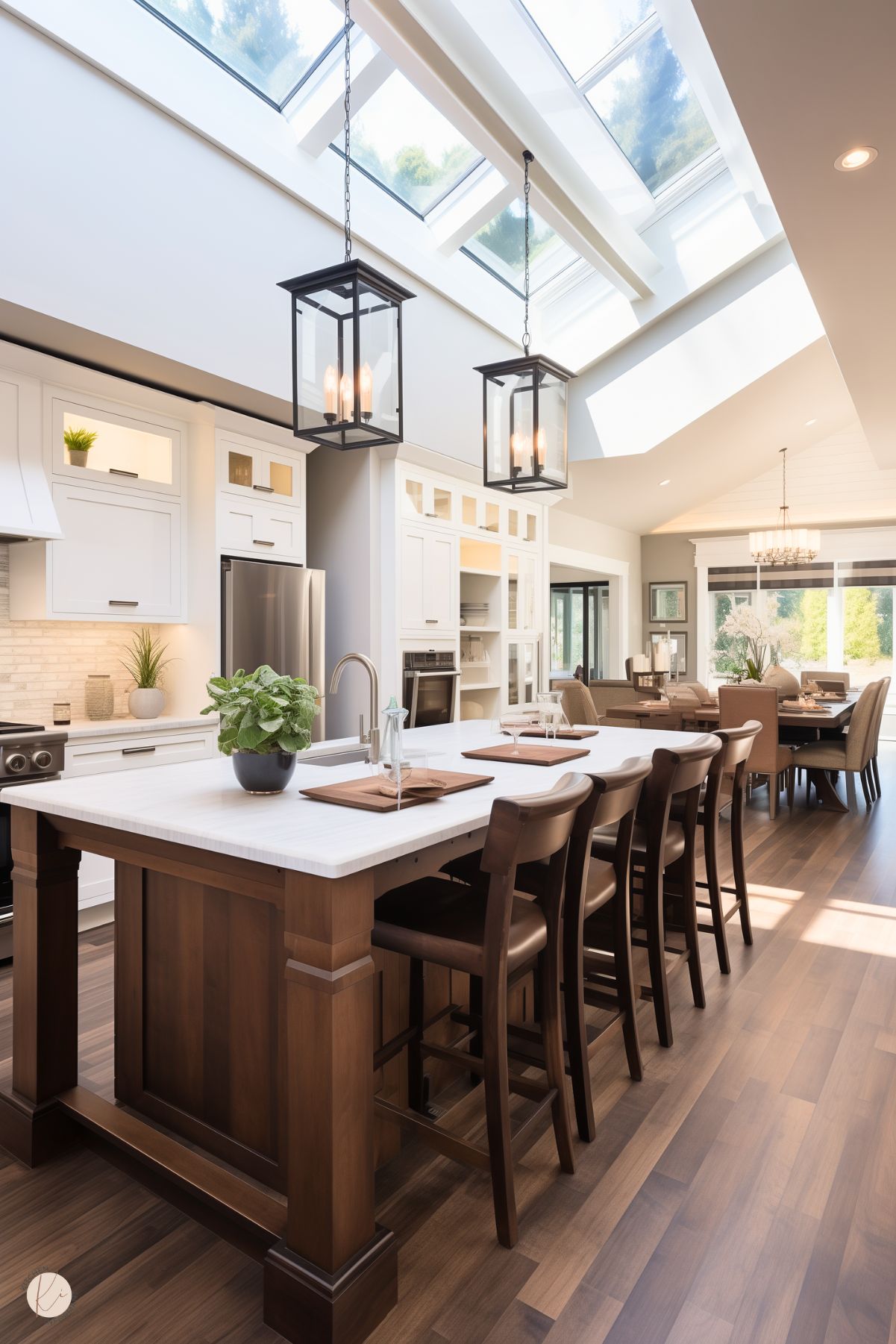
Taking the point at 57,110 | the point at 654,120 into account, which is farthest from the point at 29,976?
the point at 654,120

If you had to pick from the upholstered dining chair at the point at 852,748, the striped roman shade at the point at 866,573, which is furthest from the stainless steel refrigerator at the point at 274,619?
the striped roman shade at the point at 866,573

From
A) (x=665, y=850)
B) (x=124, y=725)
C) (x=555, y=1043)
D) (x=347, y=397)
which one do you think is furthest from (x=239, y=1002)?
(x=124, y=725)

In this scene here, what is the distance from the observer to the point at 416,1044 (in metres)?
2.10

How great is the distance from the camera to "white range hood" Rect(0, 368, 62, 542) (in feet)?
11.0

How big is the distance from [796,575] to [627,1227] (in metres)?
9.88

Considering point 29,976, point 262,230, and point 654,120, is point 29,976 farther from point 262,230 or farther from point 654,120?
point 654,120

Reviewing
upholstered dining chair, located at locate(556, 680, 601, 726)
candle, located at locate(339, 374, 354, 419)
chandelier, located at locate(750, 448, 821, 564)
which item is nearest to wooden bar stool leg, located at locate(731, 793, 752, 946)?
candle, located at locate(339, 374, 354, 419)

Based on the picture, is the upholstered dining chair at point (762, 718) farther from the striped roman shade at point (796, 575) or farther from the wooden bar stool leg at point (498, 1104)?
the striped roman shade at point (796, 575)

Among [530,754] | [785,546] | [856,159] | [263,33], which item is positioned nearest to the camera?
[530,754]

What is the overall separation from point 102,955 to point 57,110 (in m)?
3.24

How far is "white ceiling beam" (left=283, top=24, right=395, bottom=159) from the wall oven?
2.92 metres

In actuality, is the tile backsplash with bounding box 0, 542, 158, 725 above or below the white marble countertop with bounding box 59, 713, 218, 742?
above

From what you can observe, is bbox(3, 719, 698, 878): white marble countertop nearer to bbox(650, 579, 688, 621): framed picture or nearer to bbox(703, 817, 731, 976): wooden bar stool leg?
bbox(703, 817, 731, 976): wooden bar stool leg

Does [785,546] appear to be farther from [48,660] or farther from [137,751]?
[48,660]
